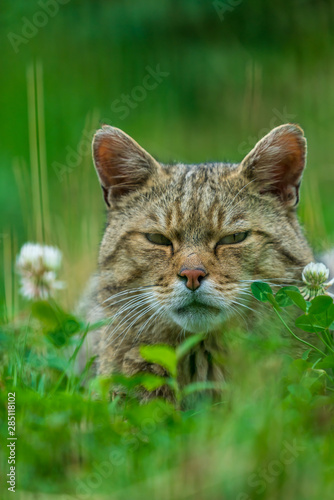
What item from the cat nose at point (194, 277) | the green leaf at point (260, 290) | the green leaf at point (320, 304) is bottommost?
the green leaf at point (320, 304)

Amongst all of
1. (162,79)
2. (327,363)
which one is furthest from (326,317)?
(162,79)

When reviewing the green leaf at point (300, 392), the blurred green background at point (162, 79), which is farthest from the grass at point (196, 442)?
the blurred green background at point (162, 79)

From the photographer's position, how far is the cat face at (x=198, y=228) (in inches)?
111

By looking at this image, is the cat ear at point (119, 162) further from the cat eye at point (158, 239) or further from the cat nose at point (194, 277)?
the cat nose at point (194, 277)

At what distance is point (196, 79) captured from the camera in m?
7.31

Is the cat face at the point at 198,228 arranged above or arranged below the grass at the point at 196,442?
above

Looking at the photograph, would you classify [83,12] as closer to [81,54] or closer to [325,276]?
[81,54]

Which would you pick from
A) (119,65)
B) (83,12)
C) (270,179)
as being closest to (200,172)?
(270,179)

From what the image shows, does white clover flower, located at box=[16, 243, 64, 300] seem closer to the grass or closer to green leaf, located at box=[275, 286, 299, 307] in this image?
the grass

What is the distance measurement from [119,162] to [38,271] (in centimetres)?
80

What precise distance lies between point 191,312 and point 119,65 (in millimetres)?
4728

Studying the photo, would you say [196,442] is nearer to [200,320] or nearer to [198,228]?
[200,320]

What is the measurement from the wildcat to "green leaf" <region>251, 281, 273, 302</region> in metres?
0.13

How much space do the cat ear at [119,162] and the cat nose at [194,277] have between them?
788 mm
